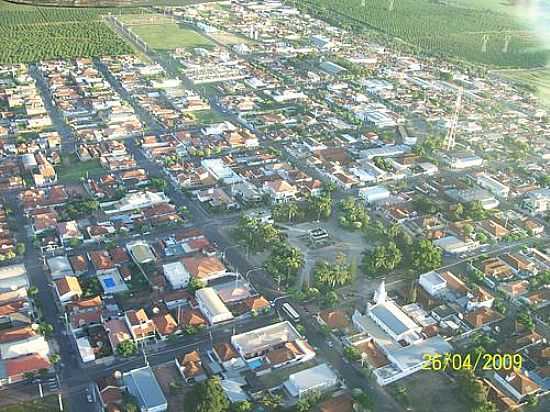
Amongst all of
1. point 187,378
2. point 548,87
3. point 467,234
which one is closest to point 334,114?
point 467,234

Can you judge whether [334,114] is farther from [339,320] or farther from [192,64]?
[339,320]

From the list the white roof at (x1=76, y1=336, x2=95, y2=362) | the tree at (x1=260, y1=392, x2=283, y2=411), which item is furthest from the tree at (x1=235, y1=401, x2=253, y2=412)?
the white roof at (x1=76, y1=336, x2=95, y2=362)

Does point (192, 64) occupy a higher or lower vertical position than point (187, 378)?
higher

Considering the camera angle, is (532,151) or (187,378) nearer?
(187,378)

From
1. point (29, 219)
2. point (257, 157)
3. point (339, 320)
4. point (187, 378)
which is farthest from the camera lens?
→ point (257, 157)

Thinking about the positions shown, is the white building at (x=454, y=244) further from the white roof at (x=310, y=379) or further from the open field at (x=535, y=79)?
the open field at (x=535, y=79)

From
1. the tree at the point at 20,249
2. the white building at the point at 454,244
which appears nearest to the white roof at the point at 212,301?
the tree at the point at 20,249

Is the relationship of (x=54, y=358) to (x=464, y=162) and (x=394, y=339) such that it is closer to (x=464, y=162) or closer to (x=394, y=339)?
(x=394, y=339)

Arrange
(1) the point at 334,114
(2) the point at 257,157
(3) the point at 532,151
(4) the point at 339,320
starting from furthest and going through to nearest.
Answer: (1) the point at 334,114 → (3) the point at 532,151 → (2) the point at 257,157 → (4) the point at 339,320
